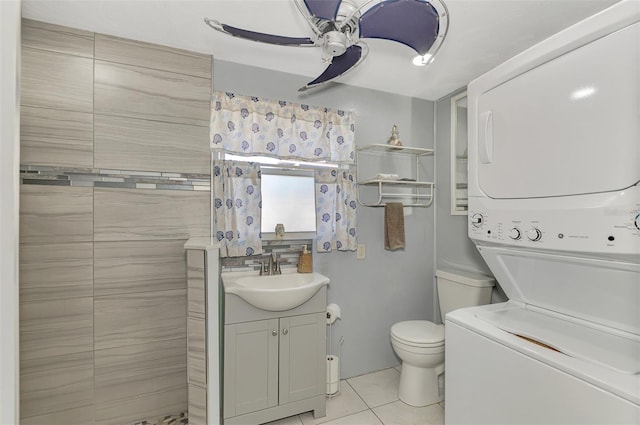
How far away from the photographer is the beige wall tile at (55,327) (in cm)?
172

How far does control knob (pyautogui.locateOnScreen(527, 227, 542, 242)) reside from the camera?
1.31 metres

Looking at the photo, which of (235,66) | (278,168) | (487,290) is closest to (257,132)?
(278,168)

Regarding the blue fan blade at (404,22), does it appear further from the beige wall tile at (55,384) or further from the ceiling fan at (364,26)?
the beige wall tile at (55,384)

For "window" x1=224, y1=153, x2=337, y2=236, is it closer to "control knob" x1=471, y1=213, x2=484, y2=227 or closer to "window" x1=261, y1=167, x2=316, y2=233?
"window" x1=261, y1=167, x2=316, y2=233

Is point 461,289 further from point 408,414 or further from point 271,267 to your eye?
point 271,267

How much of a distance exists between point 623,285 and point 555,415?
55 centimetres

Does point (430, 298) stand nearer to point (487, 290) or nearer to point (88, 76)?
point (487, 290)

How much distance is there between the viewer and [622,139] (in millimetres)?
1050

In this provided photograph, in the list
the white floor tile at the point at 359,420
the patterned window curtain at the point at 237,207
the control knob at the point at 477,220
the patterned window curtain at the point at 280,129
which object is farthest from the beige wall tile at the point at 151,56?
the white floor tile at the point at 359,420

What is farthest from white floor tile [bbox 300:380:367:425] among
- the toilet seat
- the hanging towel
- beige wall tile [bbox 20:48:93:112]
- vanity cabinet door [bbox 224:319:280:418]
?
beige wall tile [bbox 20:48:93:112]

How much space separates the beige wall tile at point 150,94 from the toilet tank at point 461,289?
2189 millimetres

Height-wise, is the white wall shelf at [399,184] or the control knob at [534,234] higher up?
the white wall shelf at [399,184]

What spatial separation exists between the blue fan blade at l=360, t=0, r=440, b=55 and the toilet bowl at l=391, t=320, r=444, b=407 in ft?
5.76

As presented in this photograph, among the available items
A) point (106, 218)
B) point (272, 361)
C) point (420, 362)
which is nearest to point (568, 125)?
point (420, 362)
